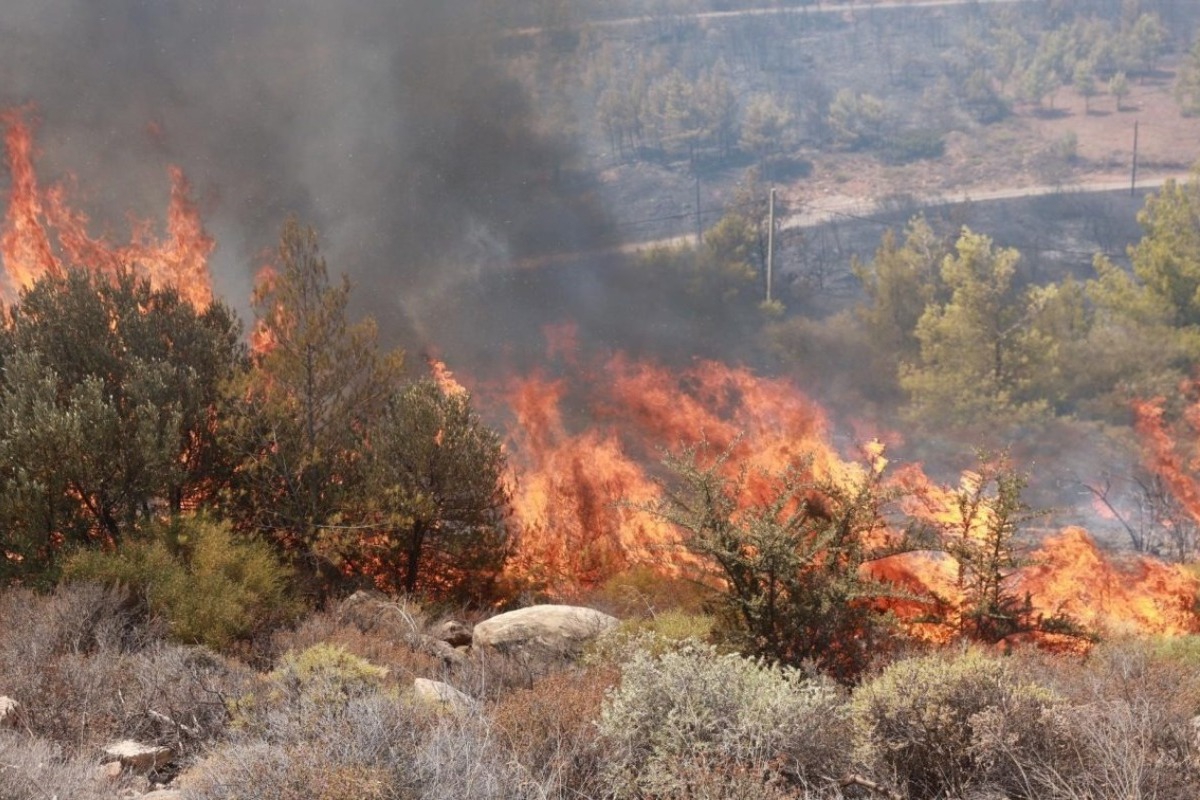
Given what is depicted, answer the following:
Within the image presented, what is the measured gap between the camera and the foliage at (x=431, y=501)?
21.2m

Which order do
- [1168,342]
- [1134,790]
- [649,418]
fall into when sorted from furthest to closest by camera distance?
[1168,342]
[649,418]
[1134,790]

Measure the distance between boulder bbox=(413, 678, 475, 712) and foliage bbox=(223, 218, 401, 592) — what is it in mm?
8643

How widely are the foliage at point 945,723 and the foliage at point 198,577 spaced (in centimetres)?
1022

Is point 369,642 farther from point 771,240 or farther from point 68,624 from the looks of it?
point 771,240

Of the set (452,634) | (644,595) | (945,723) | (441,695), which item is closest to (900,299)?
(644,595)

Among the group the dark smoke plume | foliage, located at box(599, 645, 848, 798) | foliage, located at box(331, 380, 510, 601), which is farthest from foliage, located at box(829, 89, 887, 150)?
foliage, located at box(599, 645, 848, 798)

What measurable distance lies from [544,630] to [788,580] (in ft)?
13.7

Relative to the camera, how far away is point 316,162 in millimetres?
44469

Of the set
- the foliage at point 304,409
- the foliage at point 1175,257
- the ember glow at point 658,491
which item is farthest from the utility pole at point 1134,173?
the foliage at point 304,409

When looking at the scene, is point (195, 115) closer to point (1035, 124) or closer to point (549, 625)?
point (549, 625)

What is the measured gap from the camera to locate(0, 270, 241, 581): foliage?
60.5ft

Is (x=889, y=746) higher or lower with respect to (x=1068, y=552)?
higher

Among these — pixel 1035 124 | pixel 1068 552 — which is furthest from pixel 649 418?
pixel 1035 124

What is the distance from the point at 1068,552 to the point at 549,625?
73.3ft
